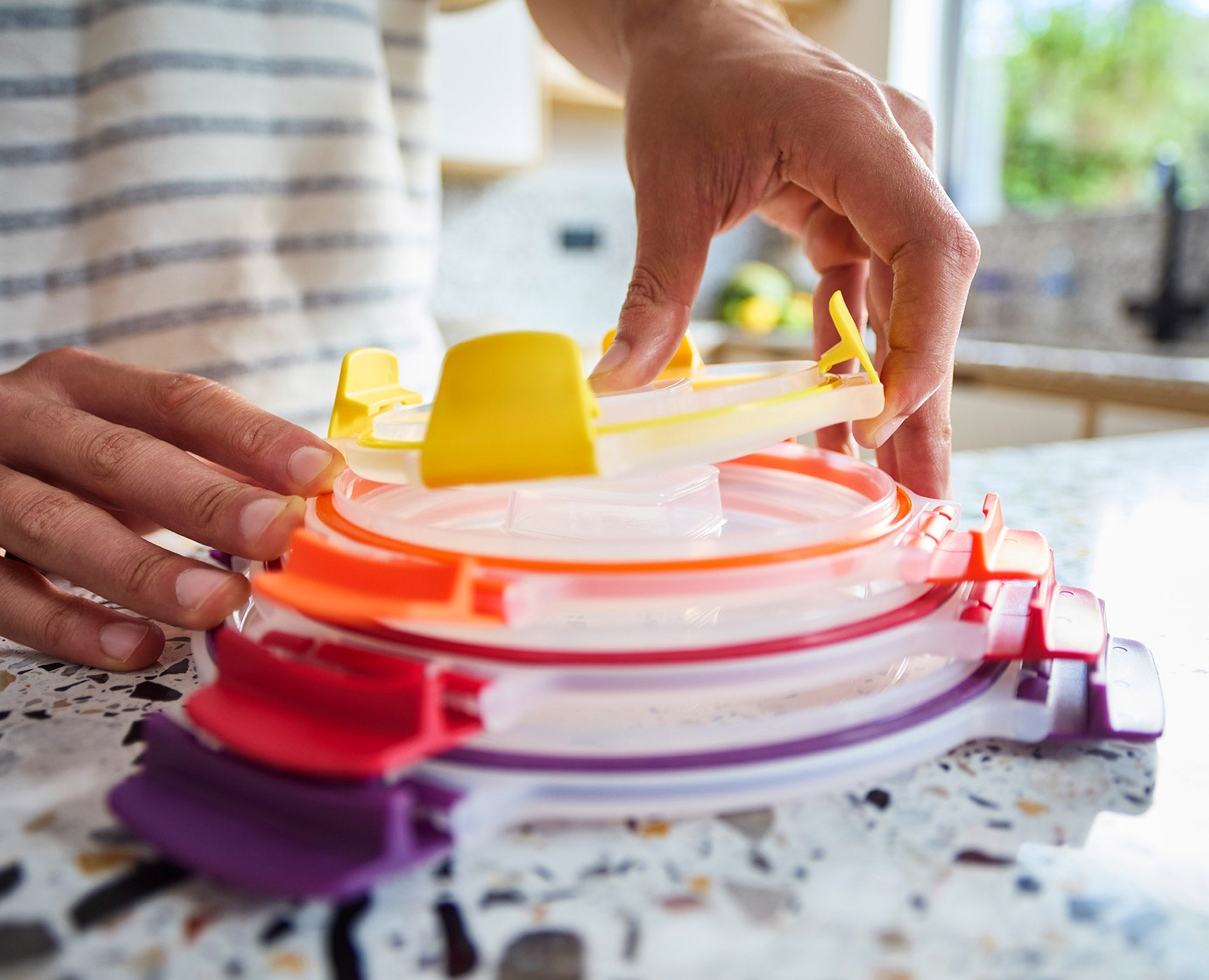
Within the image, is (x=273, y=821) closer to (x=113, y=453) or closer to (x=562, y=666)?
(x=562, y=666)

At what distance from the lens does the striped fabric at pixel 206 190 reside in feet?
3.05

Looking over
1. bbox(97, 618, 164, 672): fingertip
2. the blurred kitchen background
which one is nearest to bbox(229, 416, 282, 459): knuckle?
bbox(97, 618, 164, 672): fingertip

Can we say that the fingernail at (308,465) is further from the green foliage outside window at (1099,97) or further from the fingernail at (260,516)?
the green foliage outside window at (1099,97)

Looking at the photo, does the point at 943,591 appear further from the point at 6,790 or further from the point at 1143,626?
the point at 6,790

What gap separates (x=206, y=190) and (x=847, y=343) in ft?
2.69

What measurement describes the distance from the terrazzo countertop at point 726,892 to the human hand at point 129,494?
0.08m

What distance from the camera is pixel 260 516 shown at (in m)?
0.44

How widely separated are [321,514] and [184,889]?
179 millimetres

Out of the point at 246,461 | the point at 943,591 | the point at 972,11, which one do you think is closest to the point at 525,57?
the point at 972,11

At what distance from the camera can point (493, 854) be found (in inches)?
11.1

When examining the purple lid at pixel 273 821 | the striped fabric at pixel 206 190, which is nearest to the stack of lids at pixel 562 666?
the purple lid at pixel 273 821

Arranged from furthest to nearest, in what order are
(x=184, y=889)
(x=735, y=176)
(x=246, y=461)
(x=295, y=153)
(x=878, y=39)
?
(x=878, y=39), (x=295, y=153), (x=735, y=176), (x=246, y=461), (x=184, y=889)

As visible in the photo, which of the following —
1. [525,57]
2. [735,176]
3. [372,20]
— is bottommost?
[735,176]

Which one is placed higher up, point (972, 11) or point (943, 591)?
point (972, 11)
